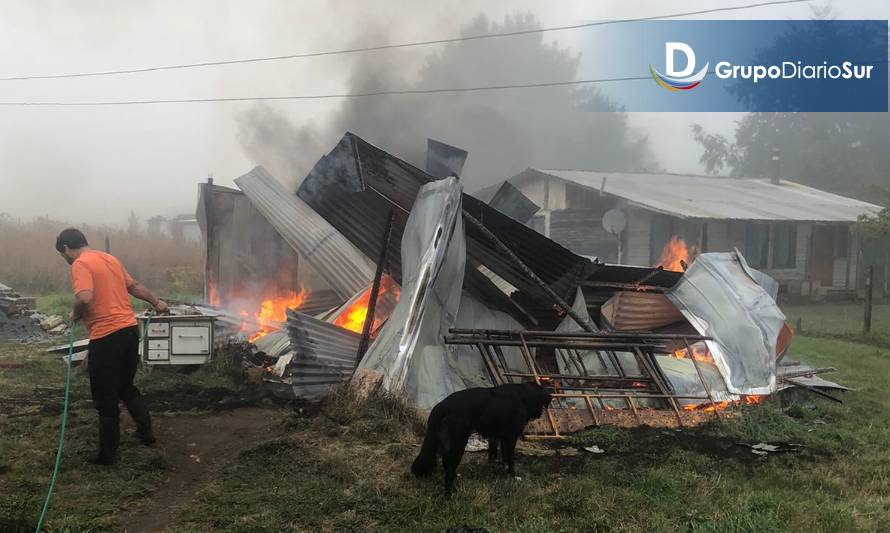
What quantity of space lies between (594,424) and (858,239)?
2087cm

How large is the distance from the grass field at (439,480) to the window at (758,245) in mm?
15481

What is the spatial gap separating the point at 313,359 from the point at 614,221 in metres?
14.8

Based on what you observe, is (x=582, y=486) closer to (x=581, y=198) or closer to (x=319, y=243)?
(x=319, y=243)

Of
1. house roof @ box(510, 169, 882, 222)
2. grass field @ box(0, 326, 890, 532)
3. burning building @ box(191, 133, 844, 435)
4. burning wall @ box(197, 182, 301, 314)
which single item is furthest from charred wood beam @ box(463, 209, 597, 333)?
house roof @ box(510, 169, 882, 222)

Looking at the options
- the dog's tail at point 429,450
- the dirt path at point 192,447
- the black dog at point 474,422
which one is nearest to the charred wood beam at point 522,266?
the black dog at point 474,422

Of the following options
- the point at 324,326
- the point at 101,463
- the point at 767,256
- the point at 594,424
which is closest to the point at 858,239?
the point at 767,256

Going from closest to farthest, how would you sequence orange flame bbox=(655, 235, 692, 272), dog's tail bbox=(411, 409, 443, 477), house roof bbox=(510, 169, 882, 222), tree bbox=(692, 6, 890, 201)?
dog's tail bbox=(411, 409, 443, 477) → orange flame bbox=(655, 235, 692, 272) → house roof bbox=(510, 169, 882, 222) → tree bbox=(692, 6, 890, 201)

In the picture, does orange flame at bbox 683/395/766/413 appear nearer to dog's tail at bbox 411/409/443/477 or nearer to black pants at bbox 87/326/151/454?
dog's tail at bbox 411/409/443/477

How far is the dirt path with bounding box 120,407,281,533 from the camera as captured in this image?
3.60m

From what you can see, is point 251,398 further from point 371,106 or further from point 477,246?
point 371,106

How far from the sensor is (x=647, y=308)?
28.4 ft

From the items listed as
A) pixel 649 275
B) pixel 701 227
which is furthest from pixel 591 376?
pixel 701 227

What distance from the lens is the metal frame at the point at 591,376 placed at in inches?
229

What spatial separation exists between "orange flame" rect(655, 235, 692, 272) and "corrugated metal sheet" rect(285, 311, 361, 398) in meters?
13.7
